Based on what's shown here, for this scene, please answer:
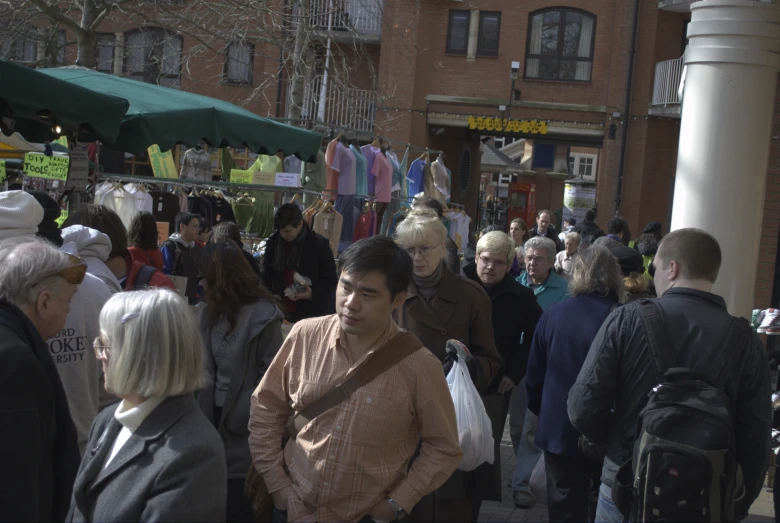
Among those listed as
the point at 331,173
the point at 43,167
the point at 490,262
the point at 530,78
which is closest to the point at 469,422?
the point at 490,262

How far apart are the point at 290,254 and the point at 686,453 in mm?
5326

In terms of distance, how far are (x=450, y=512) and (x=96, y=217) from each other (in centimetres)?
262

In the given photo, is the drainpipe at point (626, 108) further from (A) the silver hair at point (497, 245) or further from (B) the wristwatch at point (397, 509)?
(B) the wristwatch at point (397, 509)

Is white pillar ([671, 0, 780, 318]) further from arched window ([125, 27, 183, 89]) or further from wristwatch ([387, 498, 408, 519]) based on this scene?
arched window ([125, 27, 183, 89])

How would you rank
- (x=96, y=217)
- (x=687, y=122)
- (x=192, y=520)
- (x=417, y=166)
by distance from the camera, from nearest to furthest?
(x=192, y=520), (x=96, y=217), (x=687, y=122), (x=417, y=166)

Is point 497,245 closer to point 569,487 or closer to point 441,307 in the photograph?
point 441,307

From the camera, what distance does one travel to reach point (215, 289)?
470 cm

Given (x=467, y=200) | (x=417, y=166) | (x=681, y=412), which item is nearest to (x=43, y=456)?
(x=681, y=412)

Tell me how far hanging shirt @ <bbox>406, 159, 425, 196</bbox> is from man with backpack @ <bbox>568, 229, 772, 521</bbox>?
12.3 meters

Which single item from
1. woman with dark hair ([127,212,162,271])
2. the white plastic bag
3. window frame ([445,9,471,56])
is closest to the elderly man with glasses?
the white plastic bag

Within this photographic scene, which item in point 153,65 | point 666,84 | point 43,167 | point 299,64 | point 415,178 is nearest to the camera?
point 43,167

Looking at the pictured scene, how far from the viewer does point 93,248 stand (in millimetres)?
4742

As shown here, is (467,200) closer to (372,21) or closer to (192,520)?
(372,21)

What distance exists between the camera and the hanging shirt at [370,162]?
45.7 ft
